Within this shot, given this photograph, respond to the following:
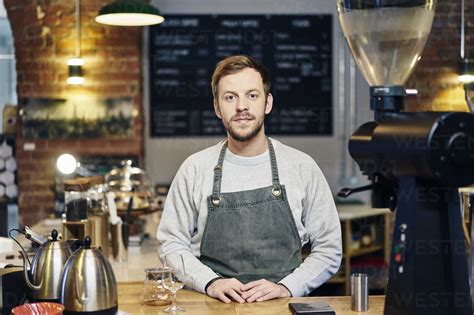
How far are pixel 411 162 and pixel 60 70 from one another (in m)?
5.14

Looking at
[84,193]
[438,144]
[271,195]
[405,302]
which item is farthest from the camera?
[84,193]

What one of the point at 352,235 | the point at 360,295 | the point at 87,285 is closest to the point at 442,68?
the point at 352,235

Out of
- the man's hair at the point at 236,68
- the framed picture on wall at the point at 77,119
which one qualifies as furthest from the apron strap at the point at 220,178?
the framed picture on wall at the point at 77,119

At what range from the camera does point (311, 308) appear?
2.04 metres

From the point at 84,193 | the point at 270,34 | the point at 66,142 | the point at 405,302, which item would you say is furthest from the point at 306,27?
the point at 405,302

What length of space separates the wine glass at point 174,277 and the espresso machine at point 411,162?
62 cm

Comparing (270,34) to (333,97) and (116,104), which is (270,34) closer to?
(333,97)

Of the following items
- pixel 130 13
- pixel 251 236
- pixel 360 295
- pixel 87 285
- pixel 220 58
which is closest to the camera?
Answer: pixel 87 285

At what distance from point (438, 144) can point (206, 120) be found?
498 centimetres

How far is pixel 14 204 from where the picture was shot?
21.6ft

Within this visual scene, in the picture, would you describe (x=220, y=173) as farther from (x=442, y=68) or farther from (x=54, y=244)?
(x=442, y=68)

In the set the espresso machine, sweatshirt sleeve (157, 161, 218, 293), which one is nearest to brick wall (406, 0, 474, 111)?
sweatshirt sleeve (157, 161, 218, 293)

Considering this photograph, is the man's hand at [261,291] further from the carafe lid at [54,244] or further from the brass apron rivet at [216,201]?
the carafe lid at [54,244]

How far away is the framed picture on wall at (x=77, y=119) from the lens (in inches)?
251
